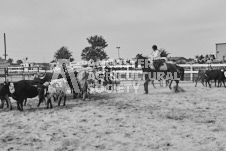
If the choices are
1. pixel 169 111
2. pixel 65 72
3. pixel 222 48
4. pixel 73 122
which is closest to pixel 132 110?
pixel 169 111

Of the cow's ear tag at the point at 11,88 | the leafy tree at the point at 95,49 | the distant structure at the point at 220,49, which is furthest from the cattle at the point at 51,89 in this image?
the leafy tree at the point at 95,49

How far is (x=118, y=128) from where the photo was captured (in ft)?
19.0

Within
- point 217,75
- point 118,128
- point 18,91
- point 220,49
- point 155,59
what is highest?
point 220,49

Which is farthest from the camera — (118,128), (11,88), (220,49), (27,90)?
(220,49)

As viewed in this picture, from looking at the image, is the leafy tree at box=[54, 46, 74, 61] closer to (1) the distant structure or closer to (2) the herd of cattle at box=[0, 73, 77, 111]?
(1) the distant structure

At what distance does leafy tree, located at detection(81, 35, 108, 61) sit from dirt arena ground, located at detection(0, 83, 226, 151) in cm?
4834

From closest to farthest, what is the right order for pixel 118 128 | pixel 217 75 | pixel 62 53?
pixel 118 128 → pixel 217 75 → pixel 62 53

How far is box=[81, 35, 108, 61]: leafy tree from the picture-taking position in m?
56.5

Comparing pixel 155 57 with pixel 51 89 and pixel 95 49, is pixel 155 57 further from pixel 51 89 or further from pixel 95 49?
pixel 95 49

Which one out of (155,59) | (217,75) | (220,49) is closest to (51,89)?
(155,59)

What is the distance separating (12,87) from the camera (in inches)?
320

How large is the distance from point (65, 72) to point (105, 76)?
13.5 ft

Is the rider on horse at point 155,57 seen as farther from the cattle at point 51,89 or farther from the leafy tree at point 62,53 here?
the leafy tree at point 62,53

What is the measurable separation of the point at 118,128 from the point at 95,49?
5321cm
